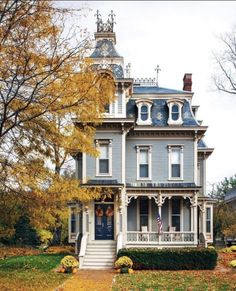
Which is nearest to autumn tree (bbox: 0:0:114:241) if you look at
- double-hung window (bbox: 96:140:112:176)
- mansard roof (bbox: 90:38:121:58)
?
double-hung window (bbox: 96:140:112:176)

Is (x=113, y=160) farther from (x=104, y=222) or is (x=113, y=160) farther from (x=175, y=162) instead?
(x=175, y=162)

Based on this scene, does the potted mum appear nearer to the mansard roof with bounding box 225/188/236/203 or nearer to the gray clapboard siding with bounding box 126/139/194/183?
the gray clapboard siding with bounding box 126/139/194/183

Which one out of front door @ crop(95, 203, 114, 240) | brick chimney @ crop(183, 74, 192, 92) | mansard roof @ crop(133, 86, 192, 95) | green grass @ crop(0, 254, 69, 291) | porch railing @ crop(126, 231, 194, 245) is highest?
brick chimney @ crop(183, 74, 192, 92)

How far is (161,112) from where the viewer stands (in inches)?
1270

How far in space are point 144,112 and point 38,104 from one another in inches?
692

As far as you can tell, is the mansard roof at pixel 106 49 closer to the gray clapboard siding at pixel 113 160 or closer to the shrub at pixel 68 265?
the gray clapboard siding at pixel 113 160

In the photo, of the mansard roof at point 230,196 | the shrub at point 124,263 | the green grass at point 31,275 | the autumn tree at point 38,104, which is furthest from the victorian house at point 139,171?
the mansard roof at point 230,196

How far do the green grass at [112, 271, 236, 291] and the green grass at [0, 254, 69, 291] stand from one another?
2603mm

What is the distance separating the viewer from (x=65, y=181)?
17375 mm

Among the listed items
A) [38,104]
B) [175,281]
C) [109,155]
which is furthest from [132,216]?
[38,104]

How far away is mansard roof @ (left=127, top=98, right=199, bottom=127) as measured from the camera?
31750mm

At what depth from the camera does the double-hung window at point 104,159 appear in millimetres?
29547

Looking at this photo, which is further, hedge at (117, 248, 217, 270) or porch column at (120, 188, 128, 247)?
porch column at (120, 188, 128, 247)

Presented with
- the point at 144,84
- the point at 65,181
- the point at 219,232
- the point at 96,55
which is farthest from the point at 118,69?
the point at 219,232
